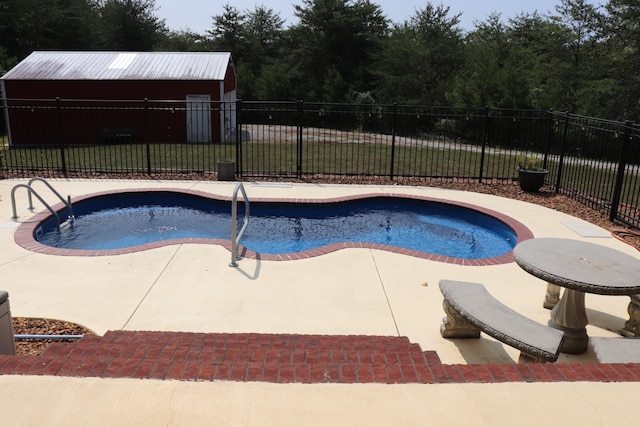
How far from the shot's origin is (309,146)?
1953cm

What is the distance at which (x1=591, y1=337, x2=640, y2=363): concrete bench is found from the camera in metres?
3.54

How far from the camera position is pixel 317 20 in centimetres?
3472

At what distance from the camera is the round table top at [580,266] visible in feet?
13.6

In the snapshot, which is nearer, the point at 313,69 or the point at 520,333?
the point at 520,333

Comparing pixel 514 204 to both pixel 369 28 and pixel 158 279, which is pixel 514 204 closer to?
pixel 158 279

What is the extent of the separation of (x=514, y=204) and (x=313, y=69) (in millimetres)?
27549

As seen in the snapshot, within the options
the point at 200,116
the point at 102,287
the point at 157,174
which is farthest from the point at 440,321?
the point at 200,116

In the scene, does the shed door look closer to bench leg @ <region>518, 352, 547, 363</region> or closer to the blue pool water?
the blue pool water

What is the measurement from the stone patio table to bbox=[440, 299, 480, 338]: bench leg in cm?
71

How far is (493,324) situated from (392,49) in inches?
1139

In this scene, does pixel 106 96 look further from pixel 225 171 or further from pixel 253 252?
pixel 253 252

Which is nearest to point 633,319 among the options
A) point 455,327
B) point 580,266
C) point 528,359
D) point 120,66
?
point 580,266

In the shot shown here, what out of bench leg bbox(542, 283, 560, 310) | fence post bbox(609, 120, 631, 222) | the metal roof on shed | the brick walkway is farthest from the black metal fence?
the brick walkway

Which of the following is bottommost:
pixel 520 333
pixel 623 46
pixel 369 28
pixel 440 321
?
pixel 440 321
